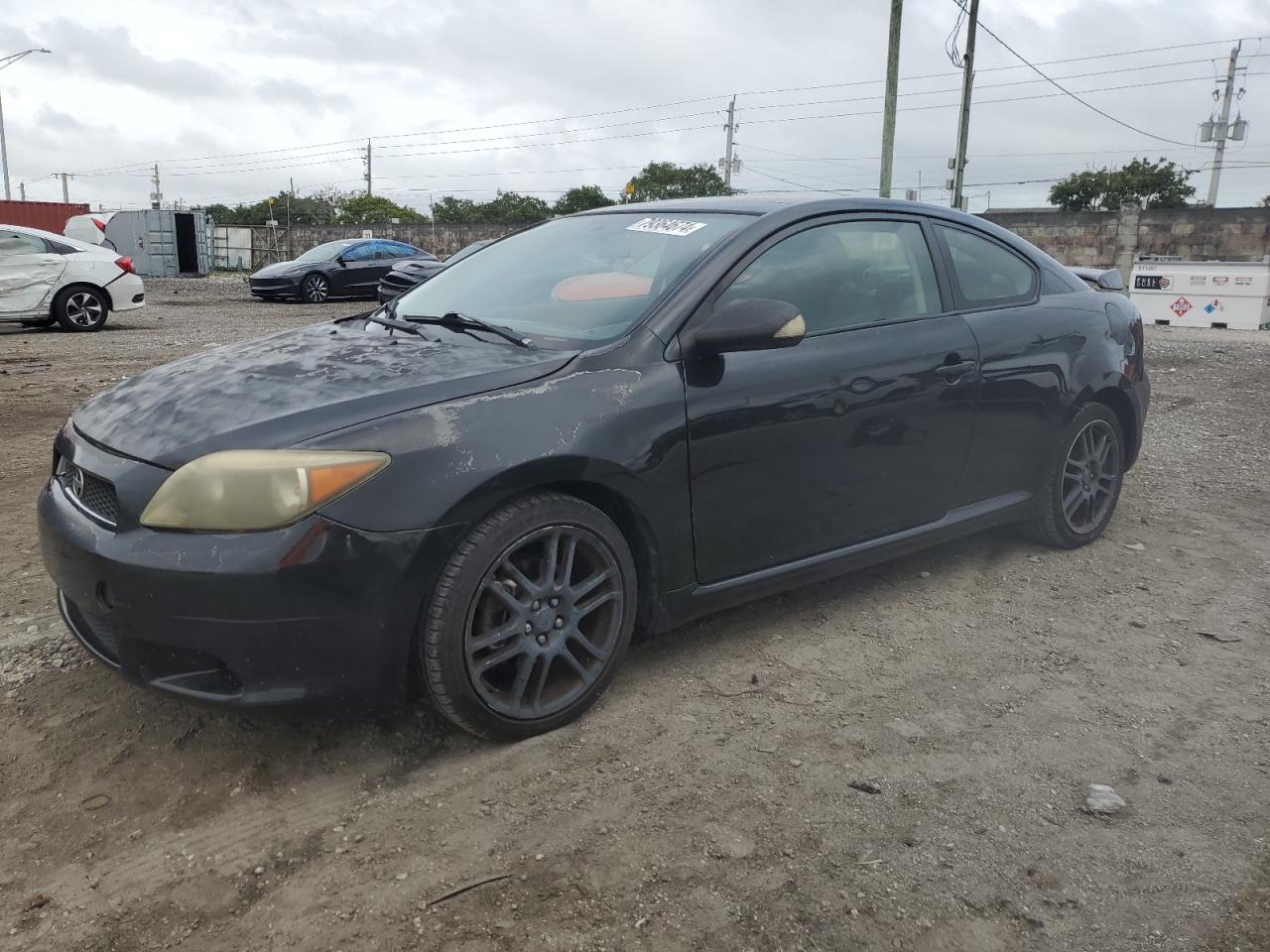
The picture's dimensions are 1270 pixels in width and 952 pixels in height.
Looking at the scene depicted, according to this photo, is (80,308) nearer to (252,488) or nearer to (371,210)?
(252,488)

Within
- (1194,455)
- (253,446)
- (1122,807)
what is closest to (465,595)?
(253,446)

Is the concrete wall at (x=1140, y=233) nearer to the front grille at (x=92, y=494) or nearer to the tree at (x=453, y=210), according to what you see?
the front grille at (x=92, y=494)

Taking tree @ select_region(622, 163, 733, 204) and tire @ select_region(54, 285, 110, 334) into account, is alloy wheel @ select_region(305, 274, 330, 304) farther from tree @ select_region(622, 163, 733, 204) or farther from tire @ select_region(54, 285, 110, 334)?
tree @ select_region(622, 163, 733, 204)

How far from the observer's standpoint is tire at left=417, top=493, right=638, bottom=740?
2678 mm

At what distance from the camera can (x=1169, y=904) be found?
7.43 feet

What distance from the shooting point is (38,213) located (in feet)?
120

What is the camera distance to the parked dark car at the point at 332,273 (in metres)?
20.0

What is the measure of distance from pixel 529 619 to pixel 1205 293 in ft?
62.6

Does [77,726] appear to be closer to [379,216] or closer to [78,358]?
[78,358]

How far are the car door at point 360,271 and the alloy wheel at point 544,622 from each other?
18.7 meters

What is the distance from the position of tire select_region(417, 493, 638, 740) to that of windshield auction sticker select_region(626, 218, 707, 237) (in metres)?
1.17

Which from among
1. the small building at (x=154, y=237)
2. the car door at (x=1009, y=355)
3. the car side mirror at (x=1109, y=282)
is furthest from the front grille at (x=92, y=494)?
the small building at (x=154, y=237)

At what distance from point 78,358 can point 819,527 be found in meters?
9.80

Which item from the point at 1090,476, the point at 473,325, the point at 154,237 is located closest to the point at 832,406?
Answer: the point at 473,325
